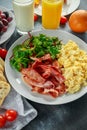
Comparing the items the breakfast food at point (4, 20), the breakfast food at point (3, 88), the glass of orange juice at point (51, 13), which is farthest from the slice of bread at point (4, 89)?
the glass of orange juice at point (51, 13)

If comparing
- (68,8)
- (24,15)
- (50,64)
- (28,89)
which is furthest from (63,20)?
(28,89)

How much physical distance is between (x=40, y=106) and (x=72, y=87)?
0.13 meters

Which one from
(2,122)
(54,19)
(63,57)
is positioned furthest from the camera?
(54,19)

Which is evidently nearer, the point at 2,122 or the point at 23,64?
the point at 2,122

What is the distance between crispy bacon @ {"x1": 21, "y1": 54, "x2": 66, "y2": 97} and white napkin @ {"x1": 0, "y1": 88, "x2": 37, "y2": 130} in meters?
0.06

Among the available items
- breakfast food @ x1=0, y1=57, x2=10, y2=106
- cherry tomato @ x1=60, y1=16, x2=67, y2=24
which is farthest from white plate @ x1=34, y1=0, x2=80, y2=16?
breakfast food @ x1=0, y1=57, x2=10, y2=106

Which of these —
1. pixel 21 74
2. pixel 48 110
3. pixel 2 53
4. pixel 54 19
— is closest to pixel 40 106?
pixel 48 110

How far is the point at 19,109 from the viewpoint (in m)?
0.86

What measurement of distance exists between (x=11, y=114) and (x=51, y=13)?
1.57 ft

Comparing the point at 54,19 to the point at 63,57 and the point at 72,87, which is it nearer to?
the point at 63,57

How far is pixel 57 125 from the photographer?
0.84 m

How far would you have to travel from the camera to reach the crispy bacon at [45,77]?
0.87m

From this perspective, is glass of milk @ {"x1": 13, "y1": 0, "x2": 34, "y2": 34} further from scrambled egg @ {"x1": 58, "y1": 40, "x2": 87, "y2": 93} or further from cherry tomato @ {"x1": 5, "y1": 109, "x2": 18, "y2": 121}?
cherry tomato @ {"x1": 5, "y1": 109, "x2": 18, "y2": 121}

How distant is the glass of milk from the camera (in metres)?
1.02
